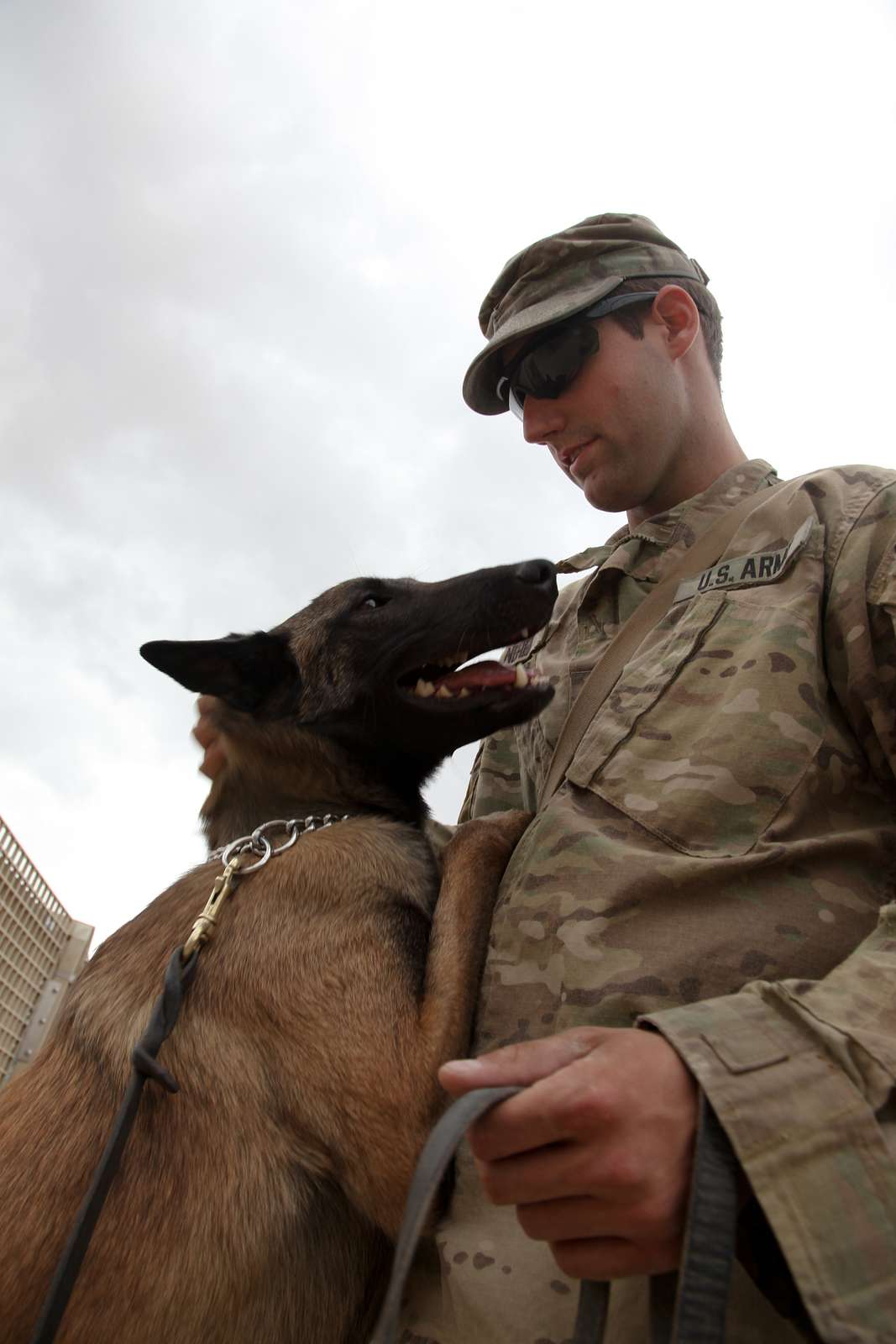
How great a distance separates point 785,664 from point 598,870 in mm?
746

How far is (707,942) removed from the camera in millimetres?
1880

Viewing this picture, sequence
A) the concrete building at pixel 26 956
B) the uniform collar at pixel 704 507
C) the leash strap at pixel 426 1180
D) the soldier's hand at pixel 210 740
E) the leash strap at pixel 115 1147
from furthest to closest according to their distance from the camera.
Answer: the concrete building at pixel 26 956 → the soldier's hand at pixel 210 740 → the uniform collar at pixel 704 507 → the leash strap at pixel 115 1147 → the leash strap at pixel 426 1180

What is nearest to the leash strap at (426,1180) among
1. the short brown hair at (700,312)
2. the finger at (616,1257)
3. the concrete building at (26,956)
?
the finger at (616,1257)

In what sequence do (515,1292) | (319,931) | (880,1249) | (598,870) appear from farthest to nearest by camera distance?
(319,931) < (598,870) < (515,1292) < (880,1249)

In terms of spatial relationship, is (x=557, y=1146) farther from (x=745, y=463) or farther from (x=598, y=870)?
(x=745, y=463)

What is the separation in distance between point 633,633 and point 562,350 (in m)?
1.19

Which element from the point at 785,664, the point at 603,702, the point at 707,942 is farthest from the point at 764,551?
the point at 707,942

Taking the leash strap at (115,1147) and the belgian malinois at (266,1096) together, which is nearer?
the leash strap at (115,1147)

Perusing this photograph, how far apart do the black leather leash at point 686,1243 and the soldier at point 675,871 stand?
0.03 metres

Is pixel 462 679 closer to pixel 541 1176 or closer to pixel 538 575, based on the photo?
pixel 538 575

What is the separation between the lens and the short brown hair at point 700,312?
3.31m

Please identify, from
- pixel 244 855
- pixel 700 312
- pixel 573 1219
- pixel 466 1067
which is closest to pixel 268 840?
pixel 244 855

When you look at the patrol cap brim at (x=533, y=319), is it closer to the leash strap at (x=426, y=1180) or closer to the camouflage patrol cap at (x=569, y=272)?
the camouflage patrol cap at (x=569, y=272)

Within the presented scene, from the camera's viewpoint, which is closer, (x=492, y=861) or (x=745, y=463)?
(x=492, y=861)
